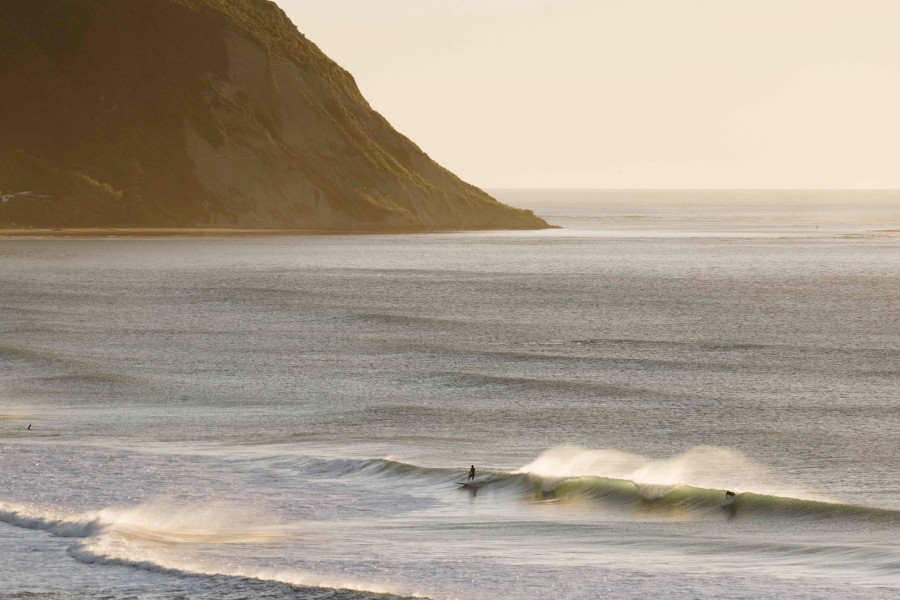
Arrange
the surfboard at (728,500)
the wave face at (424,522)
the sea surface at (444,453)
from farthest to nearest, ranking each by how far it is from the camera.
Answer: the surfboard at (728,500)
the sea surface at (444,453)
the wave face at (424,522)

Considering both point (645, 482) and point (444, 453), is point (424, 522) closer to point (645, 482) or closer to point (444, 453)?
point (645, 482)

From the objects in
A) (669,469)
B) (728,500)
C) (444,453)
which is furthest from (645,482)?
(444,453)

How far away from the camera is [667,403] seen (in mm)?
51219

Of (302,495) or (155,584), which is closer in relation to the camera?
(155,584)

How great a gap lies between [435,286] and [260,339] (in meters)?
48.7

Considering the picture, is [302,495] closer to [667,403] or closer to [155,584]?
[155,584]

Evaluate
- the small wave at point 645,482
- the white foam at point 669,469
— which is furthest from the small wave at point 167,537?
the white foam at point 669,469

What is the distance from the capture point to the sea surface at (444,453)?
25.1 metres

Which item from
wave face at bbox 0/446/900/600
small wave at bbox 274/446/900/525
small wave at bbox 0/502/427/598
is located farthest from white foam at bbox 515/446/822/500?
small wave at bbox 0/502/427/598

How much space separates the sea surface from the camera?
2511cm

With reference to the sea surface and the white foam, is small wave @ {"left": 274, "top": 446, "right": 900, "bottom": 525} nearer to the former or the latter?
the white foam

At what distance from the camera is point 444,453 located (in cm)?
3975

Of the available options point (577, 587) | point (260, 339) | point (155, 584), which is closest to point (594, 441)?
point (577, 587)

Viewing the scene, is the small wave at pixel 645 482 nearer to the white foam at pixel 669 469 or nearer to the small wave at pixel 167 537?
the white foam at pixel 669 469
